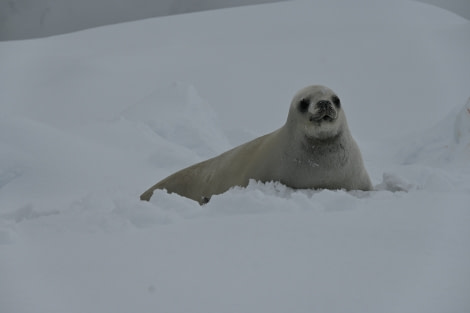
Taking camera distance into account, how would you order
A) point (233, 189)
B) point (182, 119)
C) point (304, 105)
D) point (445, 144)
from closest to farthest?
point (233, 189)
point (304, 105)
point (445, 144)
point (182, 119)

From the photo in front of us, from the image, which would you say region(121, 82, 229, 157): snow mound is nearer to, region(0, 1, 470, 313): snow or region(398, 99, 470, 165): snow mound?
region(0, 1, 470, 313): snow

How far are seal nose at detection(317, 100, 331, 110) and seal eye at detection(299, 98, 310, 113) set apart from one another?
0.17m

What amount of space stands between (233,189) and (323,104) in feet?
2.86

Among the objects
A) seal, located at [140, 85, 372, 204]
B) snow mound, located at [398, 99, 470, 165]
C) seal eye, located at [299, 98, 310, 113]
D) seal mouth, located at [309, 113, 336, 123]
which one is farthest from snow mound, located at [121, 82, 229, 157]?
seal mouth, located at [309, 113, 336, 123]

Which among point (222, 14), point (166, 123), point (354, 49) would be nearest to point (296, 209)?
point (166, 123)

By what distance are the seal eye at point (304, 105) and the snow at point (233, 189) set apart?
63 cm

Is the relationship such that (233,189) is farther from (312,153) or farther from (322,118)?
(322,118)

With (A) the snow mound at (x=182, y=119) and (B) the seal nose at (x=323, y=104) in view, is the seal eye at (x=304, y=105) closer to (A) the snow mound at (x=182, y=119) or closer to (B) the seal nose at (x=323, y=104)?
(B) the seal nose at (x=323, y=104)

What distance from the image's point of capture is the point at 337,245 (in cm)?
218

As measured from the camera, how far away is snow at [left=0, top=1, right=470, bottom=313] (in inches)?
74.3

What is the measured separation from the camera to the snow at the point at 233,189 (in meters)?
1.89

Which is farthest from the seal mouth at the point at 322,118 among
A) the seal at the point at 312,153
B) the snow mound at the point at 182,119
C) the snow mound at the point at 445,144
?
the snow mound at the point at 182,119

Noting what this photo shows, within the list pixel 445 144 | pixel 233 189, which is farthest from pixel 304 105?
pixel 445 144

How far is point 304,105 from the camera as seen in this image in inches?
178
